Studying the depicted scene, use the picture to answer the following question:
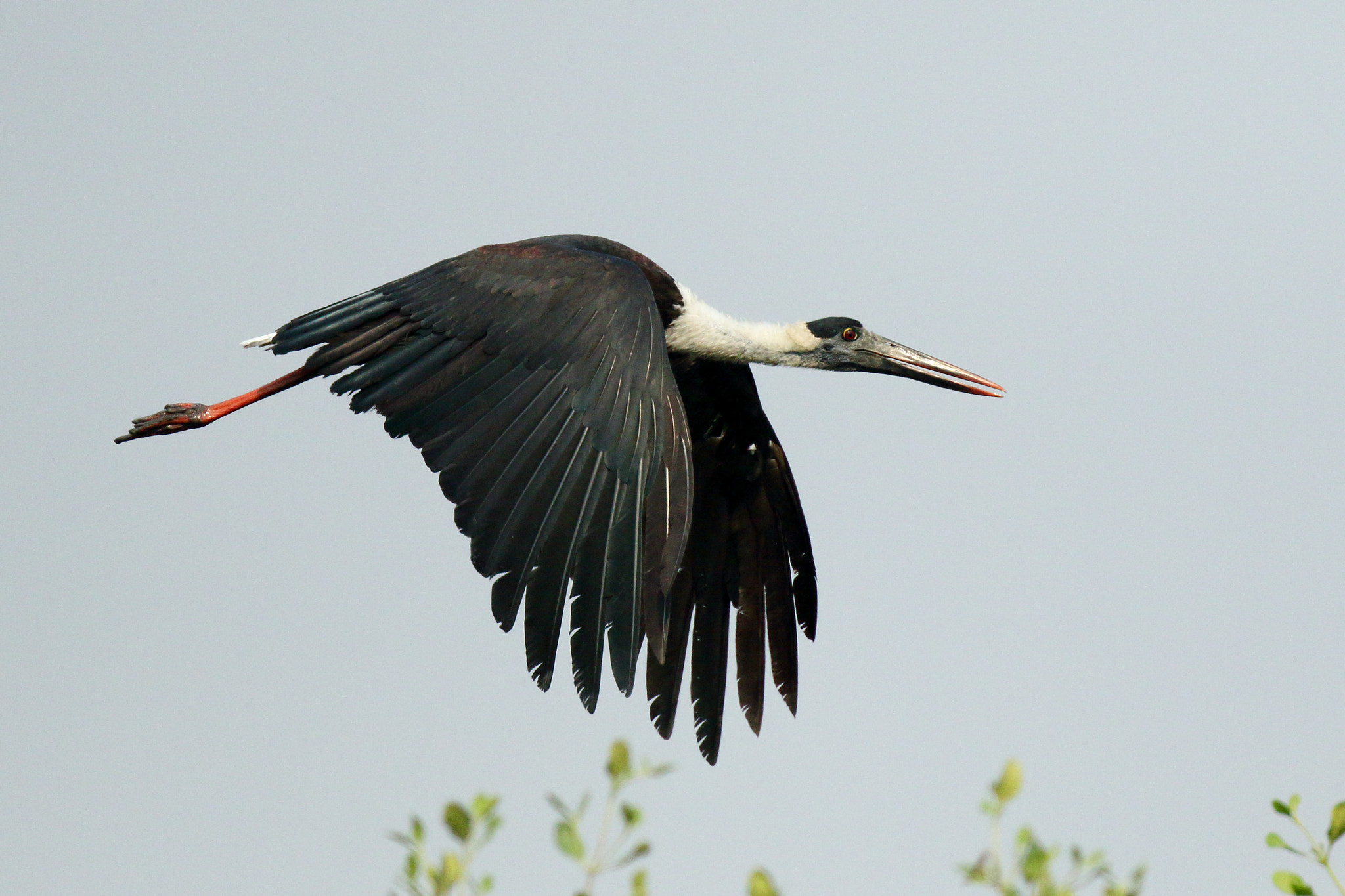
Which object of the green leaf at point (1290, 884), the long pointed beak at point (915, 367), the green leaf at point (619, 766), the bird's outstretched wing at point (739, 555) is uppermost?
the long pointed beak at point (915, 367)

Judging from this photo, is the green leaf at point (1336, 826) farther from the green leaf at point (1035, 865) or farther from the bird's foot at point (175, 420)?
the bird's foot at point (175, 420)

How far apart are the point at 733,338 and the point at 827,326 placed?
69 cm

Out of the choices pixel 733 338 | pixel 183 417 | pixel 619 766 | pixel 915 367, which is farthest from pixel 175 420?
pixel 619 766

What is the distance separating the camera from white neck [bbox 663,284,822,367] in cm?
877

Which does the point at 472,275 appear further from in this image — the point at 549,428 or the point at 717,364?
the point at 717,364

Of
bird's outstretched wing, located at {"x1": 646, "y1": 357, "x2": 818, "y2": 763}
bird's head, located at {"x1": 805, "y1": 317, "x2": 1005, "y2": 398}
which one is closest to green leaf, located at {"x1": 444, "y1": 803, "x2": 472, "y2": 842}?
bird's outstretched wing, located at {"x1": 646, "y1": 357, "x2": 818, "y2": 763}

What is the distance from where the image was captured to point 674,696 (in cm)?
831

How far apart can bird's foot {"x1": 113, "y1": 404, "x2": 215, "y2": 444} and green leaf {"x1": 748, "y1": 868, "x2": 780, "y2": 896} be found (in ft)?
23.8

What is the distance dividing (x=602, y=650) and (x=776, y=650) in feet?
9.92

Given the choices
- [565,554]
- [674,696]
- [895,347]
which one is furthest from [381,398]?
[895,347]

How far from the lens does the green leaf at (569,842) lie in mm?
2299

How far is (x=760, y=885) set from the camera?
2102mm

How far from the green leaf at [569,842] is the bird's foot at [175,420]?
22.8ft

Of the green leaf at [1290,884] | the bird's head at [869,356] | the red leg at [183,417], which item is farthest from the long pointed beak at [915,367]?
the green leaf at [1290,884]
